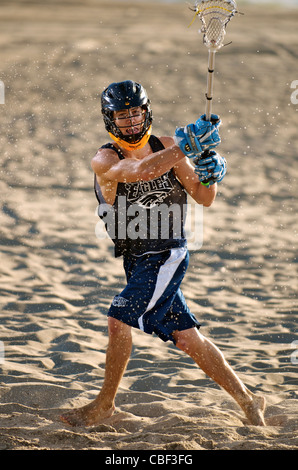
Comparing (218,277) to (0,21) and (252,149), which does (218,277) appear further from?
(0,21)

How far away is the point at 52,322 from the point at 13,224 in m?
2.91

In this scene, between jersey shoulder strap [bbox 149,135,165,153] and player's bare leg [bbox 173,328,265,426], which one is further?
jersey shoulder strap [bbox 149,135,165,153]

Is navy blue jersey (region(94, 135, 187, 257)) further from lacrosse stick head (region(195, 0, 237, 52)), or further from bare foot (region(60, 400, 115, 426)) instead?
bare foot (region(60, 400, 115, 426))

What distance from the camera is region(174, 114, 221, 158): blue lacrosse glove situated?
3.36 m

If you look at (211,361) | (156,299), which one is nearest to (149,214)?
(156,299)

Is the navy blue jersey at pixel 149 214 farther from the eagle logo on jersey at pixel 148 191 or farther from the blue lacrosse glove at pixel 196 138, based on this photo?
the blue lacrosse glove at pixel 196 138

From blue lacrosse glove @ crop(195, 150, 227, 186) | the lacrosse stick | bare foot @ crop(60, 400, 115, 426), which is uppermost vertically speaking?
the lacrosse stick

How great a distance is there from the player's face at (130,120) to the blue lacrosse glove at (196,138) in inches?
15.8

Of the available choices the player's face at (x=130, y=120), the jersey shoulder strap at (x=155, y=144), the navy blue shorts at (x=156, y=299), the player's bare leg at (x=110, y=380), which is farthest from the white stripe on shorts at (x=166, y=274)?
the player's face at (x=130, y=120)

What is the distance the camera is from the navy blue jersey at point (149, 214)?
383cm

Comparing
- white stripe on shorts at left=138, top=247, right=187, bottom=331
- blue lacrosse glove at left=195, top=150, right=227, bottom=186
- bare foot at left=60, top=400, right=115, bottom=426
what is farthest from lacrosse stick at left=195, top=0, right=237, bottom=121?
bare foot at left=60, top=400, right=115, bottom=426

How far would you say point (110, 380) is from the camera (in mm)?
3904

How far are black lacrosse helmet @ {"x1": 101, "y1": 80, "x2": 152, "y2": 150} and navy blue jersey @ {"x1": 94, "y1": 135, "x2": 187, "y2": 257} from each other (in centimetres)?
13

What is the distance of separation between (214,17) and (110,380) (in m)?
2.02
